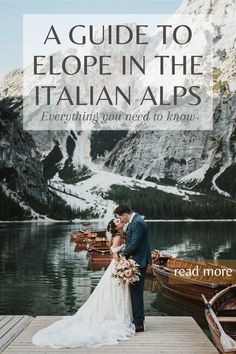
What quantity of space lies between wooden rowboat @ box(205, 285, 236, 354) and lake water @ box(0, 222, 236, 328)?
624cm

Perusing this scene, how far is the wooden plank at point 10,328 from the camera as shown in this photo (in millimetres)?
6174

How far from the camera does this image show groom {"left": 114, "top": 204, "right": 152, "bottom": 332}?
250 inches

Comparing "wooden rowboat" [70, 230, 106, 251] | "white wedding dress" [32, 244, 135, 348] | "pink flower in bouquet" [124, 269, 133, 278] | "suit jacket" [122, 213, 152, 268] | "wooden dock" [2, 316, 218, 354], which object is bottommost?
"wooden dock" [2, 316, 218, 354]

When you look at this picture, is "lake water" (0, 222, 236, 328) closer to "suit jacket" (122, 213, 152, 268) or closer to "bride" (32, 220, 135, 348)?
"bride" (32, 220, 135, 348)

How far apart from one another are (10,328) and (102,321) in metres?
1.07

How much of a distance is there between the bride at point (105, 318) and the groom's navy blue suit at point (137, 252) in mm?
74

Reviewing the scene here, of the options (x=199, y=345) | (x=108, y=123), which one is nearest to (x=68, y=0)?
(x=108, y=123)

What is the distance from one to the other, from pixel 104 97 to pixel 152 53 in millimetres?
1511

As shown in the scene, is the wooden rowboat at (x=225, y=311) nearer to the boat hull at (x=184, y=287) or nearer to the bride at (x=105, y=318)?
the bride at (x=105, y=318)

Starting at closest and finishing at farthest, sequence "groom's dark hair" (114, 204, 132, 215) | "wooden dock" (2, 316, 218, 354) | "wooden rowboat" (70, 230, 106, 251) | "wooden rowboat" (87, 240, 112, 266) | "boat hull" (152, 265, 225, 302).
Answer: "wooden dock" (2, 316, 218, 354) → "groom's dark hair" (114, 204, 132, 215) → "boat hull" (152, 265, 225, 302) → "wooden rowboat" (70, 230, 106, 251) → "wooden rowboat" (87, 240, 112, 266)

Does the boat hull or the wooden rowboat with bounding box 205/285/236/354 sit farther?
the boat hull

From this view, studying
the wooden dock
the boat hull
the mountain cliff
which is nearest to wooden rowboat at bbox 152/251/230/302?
the boat hull

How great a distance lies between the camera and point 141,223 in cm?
635

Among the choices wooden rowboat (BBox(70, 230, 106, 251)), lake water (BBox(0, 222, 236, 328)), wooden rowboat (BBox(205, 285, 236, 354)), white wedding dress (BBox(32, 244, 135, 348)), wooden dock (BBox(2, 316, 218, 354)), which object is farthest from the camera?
wooden rowboat (BBox(70, 230, 106, 251))
